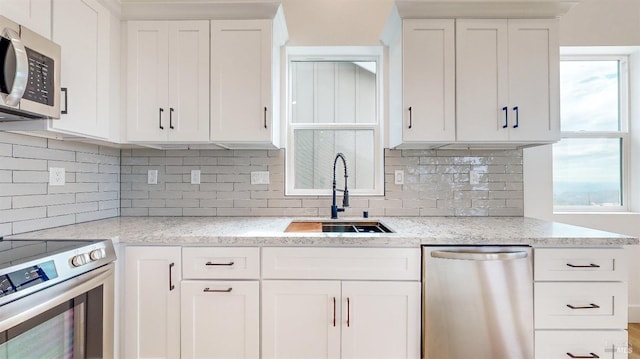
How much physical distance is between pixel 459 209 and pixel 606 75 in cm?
175

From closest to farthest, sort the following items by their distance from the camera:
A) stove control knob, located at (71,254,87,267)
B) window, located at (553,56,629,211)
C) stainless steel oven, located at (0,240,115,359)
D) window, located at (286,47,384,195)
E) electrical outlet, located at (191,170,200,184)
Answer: stainless steel oven, located at (0,240,115,359) → stove control knob, located at (71,254,87,267) → electrical outlet, located at (191,170,200,184) → window, located at (286,47,384,195) → window, located at (553,56,629,211)

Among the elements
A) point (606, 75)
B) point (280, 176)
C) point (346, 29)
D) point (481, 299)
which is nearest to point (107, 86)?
point (280, 176)

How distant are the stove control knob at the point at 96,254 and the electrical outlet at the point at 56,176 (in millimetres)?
729

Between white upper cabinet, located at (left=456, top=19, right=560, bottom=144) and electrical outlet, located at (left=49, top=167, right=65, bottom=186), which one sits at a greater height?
white upper cabinet, located at (left=456, top=19, right=560, bottom=144)

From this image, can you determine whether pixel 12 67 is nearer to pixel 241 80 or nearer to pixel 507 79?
pixel 241 80

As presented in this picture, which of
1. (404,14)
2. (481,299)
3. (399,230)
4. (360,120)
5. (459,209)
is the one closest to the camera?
(481,299)

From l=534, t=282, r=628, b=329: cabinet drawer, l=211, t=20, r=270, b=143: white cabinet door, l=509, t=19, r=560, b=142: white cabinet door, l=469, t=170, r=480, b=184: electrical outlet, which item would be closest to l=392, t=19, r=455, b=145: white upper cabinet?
l=509, t=19, r=560, b=142: white cabinet door

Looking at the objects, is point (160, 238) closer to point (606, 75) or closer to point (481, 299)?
point (481, 299)

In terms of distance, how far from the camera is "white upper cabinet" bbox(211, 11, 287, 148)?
1881 millimetres

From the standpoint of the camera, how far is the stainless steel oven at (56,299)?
3.17 feet

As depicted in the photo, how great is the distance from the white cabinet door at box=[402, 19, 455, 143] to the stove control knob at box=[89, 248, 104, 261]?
1703 mm

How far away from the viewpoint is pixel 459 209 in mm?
2271

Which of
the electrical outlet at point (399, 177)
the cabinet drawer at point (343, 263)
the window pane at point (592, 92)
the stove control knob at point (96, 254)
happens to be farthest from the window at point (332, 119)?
the window pane at point (592, 92)

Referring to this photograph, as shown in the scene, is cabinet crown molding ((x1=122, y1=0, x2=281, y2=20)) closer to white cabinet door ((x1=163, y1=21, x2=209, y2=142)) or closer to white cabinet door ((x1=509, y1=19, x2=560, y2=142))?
white cabinet door ((x1=163, y1=21, x2=209, y2=142))
